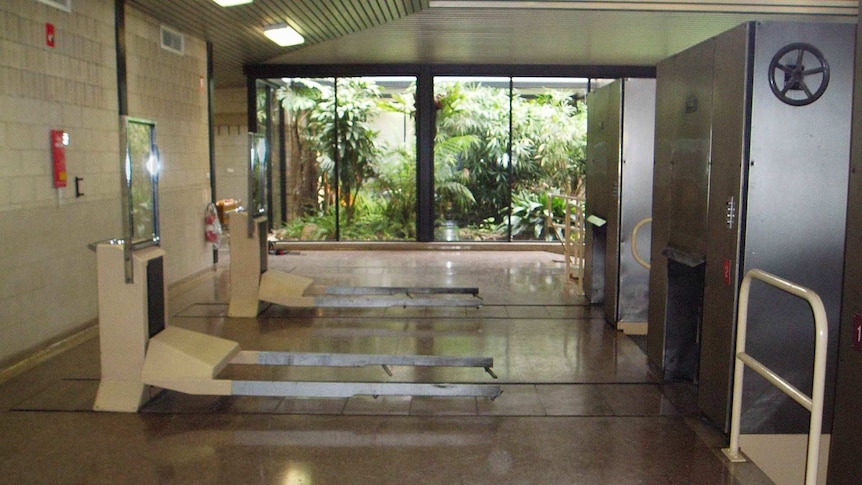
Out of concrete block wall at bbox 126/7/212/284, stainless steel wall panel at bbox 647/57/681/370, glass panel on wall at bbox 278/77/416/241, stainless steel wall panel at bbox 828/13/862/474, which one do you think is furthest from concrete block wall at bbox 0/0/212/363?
stainless steel wall panel at bbox 828/13/862/474

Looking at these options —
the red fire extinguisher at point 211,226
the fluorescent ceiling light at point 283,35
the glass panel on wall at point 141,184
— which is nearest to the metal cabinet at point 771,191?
the glass panel on wall at point 141,184

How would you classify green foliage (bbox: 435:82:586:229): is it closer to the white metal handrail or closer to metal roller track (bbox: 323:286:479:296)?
metal roller track (bbox: 323:286:479:296)

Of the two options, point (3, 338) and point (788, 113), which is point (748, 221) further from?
point (3, 338)

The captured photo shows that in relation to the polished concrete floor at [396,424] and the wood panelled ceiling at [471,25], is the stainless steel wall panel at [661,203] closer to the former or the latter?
the polished concrete floor at [396,424]

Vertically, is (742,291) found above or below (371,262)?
above

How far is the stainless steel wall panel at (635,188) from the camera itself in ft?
22.1

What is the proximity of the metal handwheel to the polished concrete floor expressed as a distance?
2046mm

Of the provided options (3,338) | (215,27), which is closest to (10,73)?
(3,338)

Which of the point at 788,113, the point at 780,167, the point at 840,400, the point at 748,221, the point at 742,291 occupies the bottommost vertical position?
the point at 840,400

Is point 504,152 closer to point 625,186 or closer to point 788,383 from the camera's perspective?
point 625,186

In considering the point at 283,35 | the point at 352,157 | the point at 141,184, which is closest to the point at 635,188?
the point at 141,184

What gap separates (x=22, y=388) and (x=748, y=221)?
5.00m

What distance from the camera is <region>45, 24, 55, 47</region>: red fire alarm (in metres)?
6.07

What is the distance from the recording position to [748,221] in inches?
161
